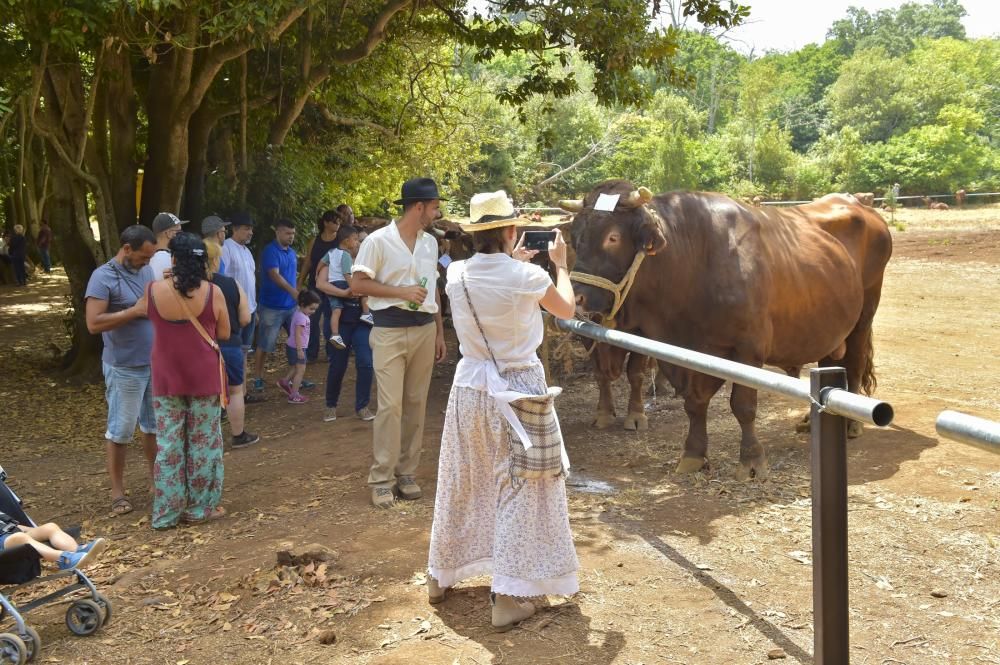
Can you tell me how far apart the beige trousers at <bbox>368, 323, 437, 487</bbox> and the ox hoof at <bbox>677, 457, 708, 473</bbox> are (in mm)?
1820

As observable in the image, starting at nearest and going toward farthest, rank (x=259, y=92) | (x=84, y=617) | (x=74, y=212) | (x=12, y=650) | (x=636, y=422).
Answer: (x=12, y=650), (x=84, y=617), (x=636, y=422), (x=74, y=212), (x=259, y=92)

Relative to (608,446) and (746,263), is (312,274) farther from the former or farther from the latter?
(746,263)

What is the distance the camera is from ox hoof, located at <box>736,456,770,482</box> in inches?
249

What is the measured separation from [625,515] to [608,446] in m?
1.92

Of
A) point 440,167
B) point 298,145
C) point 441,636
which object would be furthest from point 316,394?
point 440,167

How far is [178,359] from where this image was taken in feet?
18.6

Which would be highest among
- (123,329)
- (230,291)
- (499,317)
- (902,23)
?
(902,23)

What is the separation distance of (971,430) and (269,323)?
8.36 meters

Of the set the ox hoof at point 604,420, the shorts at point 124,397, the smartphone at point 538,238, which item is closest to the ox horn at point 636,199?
the smartphone at point 538,238

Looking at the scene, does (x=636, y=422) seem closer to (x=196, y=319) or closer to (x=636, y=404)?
(x=636, y=404)

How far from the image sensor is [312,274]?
11.2 metres

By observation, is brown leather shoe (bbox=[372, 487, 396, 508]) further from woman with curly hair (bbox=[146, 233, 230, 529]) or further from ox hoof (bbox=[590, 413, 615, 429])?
ox hoof (bbox=[590, 413, 615, 429])

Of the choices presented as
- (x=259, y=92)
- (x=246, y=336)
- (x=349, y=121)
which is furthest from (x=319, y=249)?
(x=349, y=121)

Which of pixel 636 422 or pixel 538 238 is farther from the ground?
pixel 538 238
